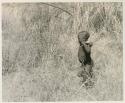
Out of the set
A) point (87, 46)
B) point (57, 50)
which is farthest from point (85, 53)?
point (57, 50)

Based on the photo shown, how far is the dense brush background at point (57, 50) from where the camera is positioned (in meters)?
1.81

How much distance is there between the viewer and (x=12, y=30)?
1813 millimetres

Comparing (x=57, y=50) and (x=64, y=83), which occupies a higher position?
(x=57, y=50)

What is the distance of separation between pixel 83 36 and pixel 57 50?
167mm

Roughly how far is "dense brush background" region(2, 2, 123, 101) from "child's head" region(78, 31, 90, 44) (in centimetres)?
2

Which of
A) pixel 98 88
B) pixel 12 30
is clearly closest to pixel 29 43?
pixel 12 30

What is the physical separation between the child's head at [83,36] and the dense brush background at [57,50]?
21mm

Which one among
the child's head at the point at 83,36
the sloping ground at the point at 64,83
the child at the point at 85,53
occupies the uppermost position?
the child's head at the point at 83,36

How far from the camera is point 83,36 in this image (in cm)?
182

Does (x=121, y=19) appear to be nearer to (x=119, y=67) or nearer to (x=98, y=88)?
(x=119, y=67)

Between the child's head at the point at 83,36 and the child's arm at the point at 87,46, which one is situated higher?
the child's head at the point at 83,36

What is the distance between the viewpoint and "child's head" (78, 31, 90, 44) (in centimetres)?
182

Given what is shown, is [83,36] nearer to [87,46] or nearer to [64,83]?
[87,46]

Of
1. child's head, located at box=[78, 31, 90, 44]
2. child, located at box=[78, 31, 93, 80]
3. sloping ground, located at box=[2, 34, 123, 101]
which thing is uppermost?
child's head, located at box=[78, 31, 90, 44]
